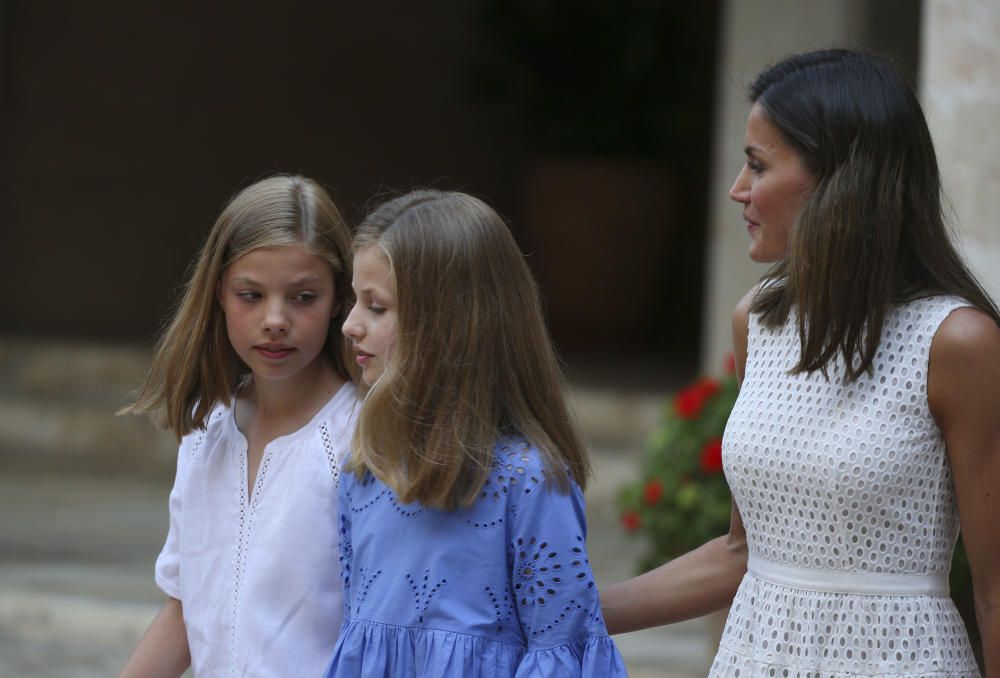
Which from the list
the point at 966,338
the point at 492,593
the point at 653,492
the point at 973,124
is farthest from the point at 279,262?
the point at 653,492

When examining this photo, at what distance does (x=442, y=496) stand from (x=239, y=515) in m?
0.51

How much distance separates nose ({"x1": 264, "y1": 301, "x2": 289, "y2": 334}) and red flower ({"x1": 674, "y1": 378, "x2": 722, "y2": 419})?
2547 millimetres

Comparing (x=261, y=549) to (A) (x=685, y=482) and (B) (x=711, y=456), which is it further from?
(A) (x=685, y=482)

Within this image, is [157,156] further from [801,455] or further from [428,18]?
[801,455]

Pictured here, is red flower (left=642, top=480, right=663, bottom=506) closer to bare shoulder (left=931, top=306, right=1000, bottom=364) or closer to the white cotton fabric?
the white cotton fabric

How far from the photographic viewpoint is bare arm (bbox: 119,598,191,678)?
248 centimetres

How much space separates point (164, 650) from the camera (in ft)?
8.19

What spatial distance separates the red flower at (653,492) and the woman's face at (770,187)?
263cm

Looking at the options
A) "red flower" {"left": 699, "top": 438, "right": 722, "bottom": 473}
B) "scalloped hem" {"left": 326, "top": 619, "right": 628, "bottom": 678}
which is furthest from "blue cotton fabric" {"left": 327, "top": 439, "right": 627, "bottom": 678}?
"red flower" {"left": 699, "top": 438, "right": 722, "bottom": 473}

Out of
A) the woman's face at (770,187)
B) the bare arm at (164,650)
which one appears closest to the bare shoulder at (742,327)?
the woman's face at (770,187)

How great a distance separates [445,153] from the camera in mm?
10805

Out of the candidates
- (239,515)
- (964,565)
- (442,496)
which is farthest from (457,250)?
(964,565)

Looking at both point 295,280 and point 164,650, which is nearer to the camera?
point 295,280

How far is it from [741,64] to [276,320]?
4571mm
